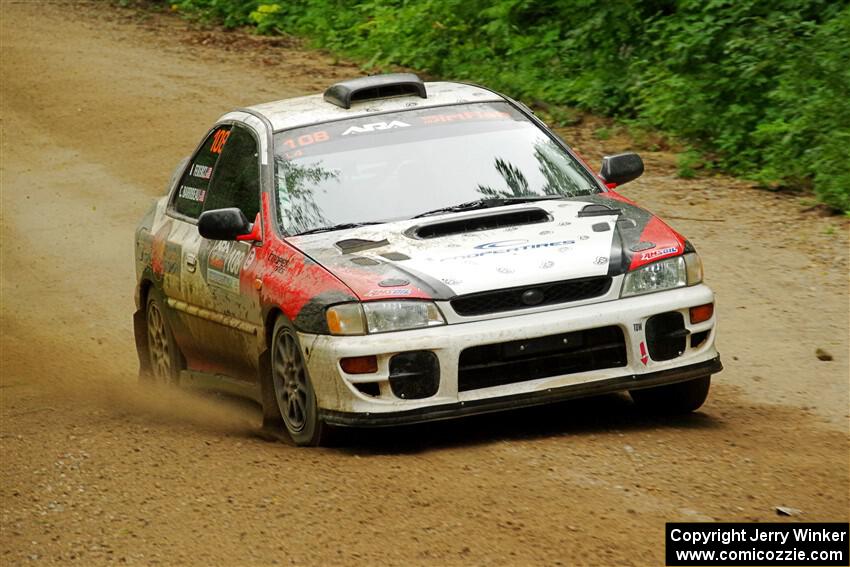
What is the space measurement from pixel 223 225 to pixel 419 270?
1.33 meters

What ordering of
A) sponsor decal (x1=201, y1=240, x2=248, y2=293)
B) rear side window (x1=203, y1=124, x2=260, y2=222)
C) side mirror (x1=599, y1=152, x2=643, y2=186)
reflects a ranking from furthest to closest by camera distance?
side mirror (x1=599, y1=152, x2=643, y2=186) < rear side window (x1=203, y1=124, x2=260, y2=222) < sponsor decal (x1=201, y1=240, x2=248, y2=293)

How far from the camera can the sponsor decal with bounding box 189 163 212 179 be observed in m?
8.45

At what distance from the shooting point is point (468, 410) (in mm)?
6355

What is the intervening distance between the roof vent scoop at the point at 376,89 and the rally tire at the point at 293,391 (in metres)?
1.66

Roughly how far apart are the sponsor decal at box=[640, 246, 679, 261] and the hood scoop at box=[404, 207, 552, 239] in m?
0.58

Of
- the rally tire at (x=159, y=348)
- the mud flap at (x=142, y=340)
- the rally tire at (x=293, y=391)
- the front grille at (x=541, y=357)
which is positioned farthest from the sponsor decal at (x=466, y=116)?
the mud flap at (x=142, y=340)

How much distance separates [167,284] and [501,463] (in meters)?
3.24

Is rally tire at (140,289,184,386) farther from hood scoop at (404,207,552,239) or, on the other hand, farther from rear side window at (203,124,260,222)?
hood scoop at (404,207,552,239)

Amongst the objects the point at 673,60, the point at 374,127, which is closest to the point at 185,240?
the point at 374,127

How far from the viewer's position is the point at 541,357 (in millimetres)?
6379

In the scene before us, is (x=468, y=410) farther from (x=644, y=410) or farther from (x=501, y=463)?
(x=644, y=410)

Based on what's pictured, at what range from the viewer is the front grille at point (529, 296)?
248 inches

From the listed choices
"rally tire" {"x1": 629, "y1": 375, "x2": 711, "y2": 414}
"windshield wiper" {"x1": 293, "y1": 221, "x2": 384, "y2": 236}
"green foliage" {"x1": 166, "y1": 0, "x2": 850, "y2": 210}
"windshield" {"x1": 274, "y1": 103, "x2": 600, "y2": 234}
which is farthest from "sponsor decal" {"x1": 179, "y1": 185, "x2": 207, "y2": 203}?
"green foliage" {"x1": 166, "y1": 0, "x2": 850, "y2": 210}

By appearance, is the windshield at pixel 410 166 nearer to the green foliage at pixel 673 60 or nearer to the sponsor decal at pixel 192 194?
the sponsor decal at pixel 192 194
